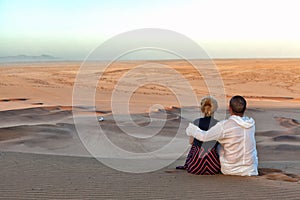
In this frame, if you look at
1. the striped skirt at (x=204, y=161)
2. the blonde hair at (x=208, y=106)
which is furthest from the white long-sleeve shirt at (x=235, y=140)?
the blonde hair at (x=208, y=106)

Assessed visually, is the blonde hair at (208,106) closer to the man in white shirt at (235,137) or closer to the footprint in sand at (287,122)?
the man in white shirt at (235,137)

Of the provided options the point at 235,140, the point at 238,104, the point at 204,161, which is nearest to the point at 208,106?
the point at 238,104

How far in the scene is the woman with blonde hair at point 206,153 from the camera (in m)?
5.90

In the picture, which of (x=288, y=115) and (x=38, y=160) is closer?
(x=38, y=160)

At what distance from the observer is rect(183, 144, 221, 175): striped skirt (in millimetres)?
5890

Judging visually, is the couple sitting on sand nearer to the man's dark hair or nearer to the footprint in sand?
the man's dark hair

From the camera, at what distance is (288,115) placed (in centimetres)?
1744

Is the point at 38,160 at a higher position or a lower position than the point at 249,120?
lower

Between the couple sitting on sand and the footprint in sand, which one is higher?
the couple sitting on sand

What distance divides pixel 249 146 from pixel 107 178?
2.16 meters

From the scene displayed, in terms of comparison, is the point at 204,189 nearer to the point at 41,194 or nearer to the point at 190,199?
the point at 190,199

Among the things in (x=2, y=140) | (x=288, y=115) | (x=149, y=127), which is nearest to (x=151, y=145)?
(x=149, y=127)

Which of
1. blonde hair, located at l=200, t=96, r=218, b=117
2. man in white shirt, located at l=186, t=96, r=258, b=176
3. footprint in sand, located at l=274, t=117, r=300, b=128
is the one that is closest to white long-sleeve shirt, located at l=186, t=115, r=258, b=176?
man in white shirt, located at l=186, t=96, r=258, b=176

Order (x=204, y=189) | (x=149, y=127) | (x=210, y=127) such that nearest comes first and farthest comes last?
(x=204, y=189) < (x=210, y=127) < (x=149, y=127)
